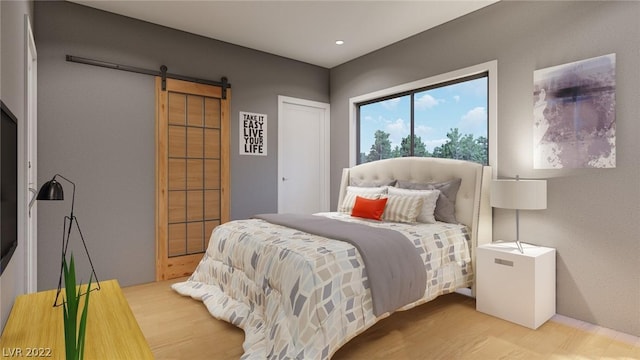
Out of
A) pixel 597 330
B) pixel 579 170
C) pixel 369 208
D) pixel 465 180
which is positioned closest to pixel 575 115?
pixel 579 170

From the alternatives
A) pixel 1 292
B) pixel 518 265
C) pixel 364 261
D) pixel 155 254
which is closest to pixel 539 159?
pixel 518 265

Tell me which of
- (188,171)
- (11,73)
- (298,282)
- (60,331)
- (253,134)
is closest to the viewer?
(60,331)

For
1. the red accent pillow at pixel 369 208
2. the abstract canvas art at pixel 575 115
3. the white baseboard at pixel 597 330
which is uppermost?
the abstract canvas art at pixel 575 115

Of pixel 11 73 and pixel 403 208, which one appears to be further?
pixel 403 208

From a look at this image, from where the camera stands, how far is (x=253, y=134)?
4.42 metres

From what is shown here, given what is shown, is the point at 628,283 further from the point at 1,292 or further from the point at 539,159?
the point at 1,292

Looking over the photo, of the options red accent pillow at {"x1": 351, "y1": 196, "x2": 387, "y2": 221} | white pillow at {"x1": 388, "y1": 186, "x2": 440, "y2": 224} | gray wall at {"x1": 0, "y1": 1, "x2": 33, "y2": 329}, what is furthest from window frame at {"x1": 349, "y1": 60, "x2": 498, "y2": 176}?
gray wall at {"x1": 0, "y1": 1, "x2": 33, "y2": 329}

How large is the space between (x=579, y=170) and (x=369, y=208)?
1725 millimetres

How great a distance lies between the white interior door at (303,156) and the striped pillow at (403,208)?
180 centimetres

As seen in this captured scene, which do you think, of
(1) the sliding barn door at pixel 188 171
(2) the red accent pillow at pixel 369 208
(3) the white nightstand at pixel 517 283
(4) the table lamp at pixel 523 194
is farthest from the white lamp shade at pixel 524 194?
(1) the sliding barn door at pixel 188 171

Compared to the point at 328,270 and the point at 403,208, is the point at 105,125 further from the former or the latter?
the point at 403,208

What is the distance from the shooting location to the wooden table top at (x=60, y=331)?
119 cm

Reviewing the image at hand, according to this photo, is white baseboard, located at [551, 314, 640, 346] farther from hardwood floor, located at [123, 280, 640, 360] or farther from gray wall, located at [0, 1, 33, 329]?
gray wall, located at [0, 1, 33, 329]

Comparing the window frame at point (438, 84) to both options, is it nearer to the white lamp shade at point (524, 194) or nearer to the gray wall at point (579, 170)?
the gray wall at point (579, 170)
